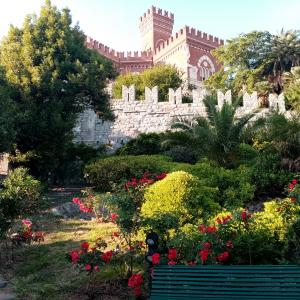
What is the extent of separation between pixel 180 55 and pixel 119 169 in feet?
99.1

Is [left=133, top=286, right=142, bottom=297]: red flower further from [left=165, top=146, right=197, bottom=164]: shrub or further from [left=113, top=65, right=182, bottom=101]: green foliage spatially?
[left=113, top=65, right=182, bottom=101]: green foliage

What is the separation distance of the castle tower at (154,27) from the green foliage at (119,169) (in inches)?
1459

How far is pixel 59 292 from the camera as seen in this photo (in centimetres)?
530

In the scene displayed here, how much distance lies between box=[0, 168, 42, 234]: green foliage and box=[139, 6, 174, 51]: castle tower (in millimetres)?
41433

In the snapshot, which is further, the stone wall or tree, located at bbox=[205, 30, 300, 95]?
tree, located at bbox=[205, 30, 300, 95]

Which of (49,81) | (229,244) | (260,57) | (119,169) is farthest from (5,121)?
(260,57)

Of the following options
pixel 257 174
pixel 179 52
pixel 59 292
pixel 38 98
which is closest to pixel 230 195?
pixel 257 174

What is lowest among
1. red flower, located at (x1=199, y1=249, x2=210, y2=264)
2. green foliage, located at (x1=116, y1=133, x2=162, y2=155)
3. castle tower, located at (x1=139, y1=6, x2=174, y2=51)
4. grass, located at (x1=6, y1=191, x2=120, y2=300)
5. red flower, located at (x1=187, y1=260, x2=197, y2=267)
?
grass, located at (x1=6, y1=191, x2=120, y2=300)

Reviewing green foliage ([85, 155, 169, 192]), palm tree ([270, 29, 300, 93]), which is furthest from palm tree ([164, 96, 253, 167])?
palm tree ([270, 29, 300, 93])

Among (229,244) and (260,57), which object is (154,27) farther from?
(229,244)

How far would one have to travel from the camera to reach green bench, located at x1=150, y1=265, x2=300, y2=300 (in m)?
3.79

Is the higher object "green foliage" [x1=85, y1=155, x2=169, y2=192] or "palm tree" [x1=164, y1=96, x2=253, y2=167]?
"palm tree" [x1=164, y1=96, x2=253, y2=167]

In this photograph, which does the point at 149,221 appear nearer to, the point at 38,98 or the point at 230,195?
the point at 230,195

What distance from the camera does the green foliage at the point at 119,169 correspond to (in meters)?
13.0
